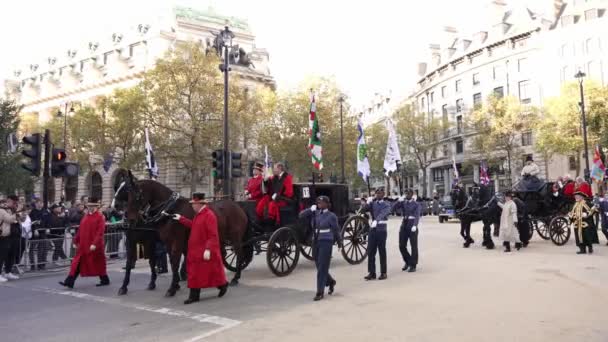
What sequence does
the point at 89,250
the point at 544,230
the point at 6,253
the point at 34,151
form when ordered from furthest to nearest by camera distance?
1. the point at 544,230
2. the point at 34,151
3. the point at 6,253
4. the point at 89,250

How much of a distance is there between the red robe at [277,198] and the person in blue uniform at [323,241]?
1911 millimetres

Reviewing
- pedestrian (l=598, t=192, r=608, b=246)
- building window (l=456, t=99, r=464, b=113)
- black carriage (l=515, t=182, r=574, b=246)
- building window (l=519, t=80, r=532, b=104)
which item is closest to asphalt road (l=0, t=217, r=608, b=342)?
pedestrian (l=598, t=192, r=608, b=246)

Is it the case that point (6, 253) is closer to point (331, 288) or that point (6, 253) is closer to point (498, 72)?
point (331, 288)

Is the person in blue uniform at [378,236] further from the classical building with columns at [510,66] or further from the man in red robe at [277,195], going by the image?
the classical building with columns at [510,66]

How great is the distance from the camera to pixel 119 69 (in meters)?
59.3

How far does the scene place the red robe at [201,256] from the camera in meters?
8.14

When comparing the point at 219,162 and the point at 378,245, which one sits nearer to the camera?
the point at 378,245

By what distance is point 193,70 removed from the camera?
38.4 meters

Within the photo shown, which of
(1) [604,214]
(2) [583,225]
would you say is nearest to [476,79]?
(1) [604,214]

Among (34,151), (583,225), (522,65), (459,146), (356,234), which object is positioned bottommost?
(356,234)

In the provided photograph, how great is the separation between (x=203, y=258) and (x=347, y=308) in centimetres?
243

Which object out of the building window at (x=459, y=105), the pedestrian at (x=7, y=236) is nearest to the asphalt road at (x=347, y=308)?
the pedestrian at (x=7, y=236)

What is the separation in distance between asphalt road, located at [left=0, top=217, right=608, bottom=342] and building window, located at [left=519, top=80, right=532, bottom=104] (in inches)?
1854

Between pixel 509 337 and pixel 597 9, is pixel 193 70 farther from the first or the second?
pixel 597 9
